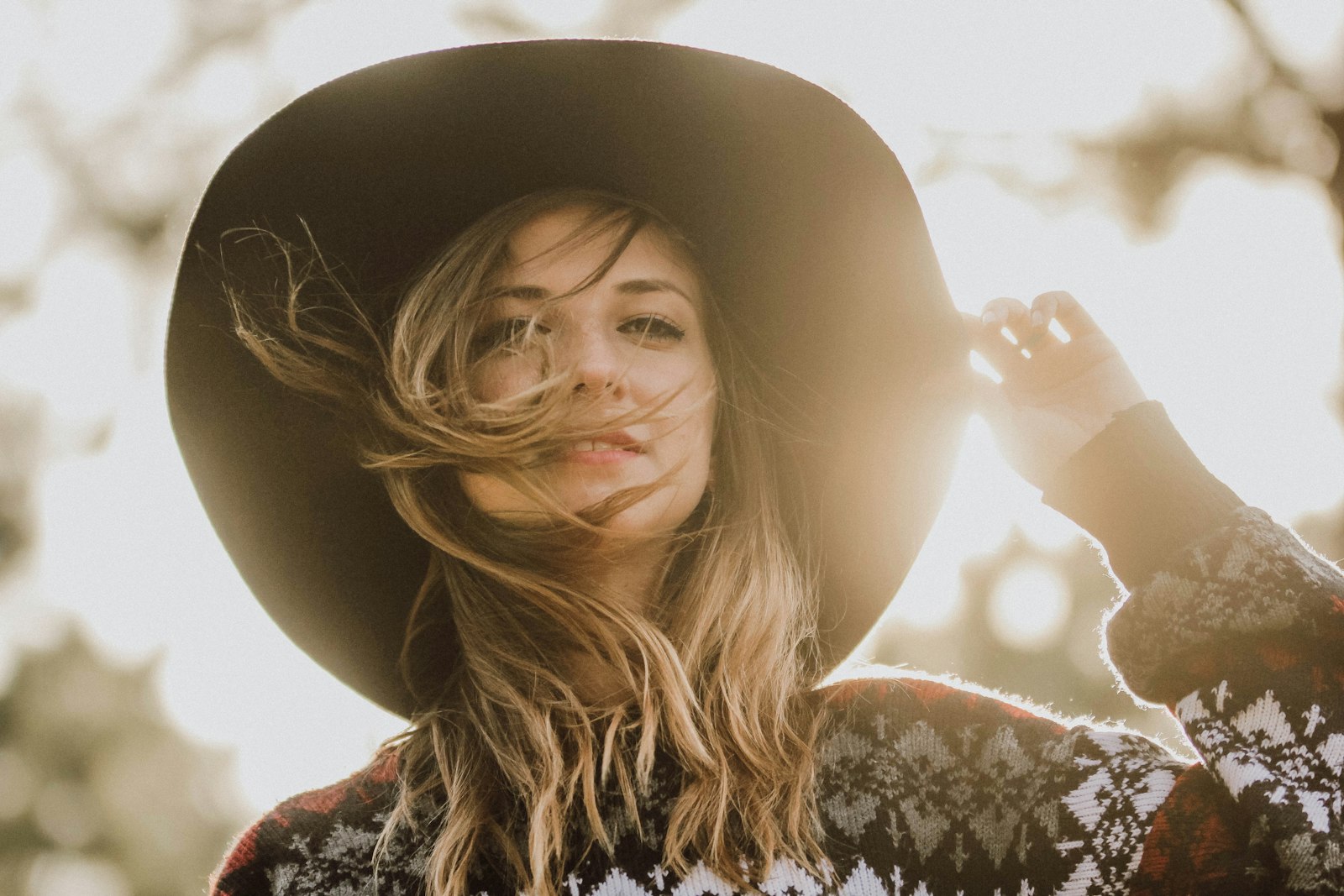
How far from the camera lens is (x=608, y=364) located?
8.27ft

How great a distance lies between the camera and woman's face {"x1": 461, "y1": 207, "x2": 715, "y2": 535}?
2510mm

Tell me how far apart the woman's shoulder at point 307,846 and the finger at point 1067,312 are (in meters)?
1.63

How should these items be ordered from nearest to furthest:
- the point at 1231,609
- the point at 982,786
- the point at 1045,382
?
the point at 1231,609 < the point at 982,786 < the point at 1045,382

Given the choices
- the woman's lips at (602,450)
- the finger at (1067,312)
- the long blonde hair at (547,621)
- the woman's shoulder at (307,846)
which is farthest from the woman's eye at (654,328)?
the woman's shoulder at (307,846)

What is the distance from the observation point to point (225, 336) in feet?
8.91

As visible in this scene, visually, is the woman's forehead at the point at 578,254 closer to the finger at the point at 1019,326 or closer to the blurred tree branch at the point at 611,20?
the finger at the point at 1019,326

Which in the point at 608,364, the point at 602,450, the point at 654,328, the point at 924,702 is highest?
the point at 654,328

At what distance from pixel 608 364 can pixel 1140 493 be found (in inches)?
40.5

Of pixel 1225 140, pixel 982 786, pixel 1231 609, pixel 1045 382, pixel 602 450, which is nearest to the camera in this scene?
pixel 1231 609

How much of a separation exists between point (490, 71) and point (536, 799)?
1377mm

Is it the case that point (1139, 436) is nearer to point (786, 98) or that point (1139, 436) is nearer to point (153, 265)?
point (786, 98)

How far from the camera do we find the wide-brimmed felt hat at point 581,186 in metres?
2.59

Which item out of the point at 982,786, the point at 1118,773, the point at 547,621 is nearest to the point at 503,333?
the point at 547,621

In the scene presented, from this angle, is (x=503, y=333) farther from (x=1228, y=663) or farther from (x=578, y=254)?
(x=1228, y=663)
